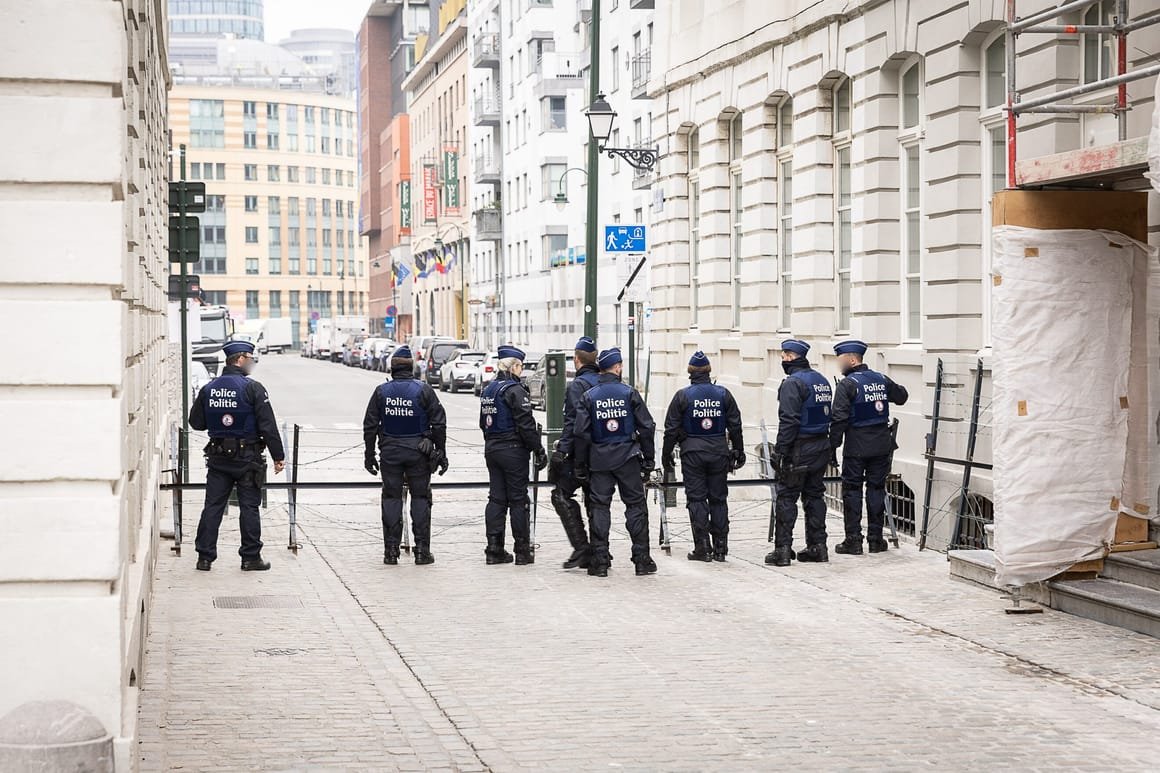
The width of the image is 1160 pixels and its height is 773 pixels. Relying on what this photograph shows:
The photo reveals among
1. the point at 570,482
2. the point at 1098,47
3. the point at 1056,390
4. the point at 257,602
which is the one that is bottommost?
the point at 257,602

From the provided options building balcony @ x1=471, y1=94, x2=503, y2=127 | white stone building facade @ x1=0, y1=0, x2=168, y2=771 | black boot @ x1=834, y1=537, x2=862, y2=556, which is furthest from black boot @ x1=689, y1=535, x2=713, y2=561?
building balcony @ x1=471, y1=94, x2=503, y2=127

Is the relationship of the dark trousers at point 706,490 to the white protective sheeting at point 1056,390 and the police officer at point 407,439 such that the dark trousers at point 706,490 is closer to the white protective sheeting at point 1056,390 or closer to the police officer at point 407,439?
the police officer at point 407,439

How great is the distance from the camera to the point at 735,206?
26.1 metres

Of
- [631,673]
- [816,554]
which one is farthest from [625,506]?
Result: [631,673]

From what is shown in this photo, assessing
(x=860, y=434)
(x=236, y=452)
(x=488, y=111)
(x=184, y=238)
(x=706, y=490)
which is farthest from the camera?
(x=488, y=111)

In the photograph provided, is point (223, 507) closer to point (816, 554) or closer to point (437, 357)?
point (816, 554)

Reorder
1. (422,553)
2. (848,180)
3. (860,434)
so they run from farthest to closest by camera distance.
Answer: (848,180) → (860,434) → (422,553)

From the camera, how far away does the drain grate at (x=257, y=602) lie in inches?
504

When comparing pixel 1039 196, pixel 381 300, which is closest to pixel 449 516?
pixel 1039 196

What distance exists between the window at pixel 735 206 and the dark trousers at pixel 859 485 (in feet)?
34.9

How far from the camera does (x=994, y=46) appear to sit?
17.7m

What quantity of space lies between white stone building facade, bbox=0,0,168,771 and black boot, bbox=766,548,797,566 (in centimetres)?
873

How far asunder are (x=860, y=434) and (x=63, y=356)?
31.7 feet

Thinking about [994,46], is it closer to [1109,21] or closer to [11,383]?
[1109,21]
